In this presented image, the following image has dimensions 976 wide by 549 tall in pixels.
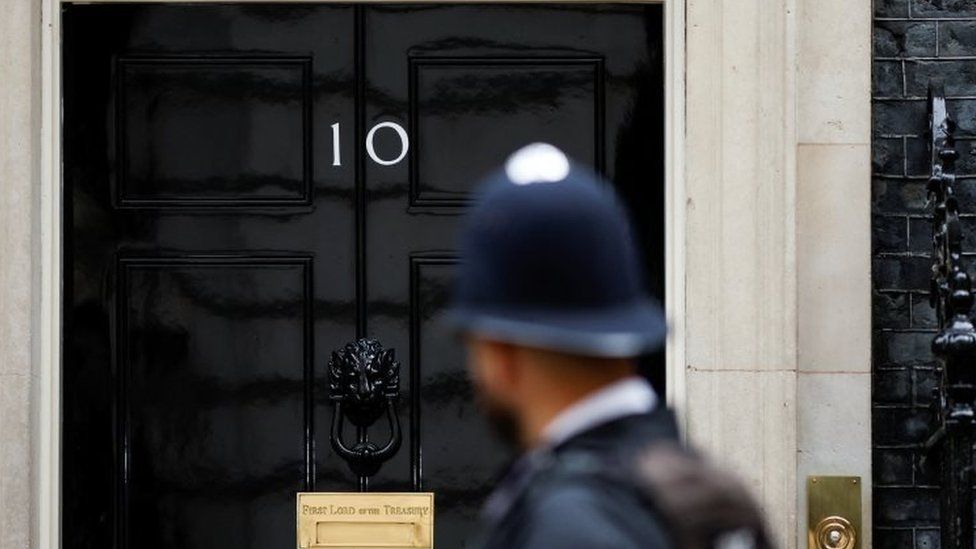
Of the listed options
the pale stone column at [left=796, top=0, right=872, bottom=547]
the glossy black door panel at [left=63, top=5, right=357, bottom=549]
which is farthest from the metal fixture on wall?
the glossy black door panel at [left=63, top=5, right=357, bottom=549]

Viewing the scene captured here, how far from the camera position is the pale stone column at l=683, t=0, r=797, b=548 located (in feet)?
23.6

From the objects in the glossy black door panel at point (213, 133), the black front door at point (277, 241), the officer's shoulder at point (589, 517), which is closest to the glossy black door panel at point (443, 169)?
the black front door at point (277, 241)

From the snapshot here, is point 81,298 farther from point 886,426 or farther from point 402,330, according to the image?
point 886,426

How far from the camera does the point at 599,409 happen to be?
2750 millimetres

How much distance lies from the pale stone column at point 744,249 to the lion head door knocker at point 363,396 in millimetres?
1019

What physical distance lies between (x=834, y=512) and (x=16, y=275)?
107 inches

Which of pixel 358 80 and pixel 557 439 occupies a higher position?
pixel 358 80

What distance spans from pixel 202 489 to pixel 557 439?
4.98m

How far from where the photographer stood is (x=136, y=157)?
24.8 feet

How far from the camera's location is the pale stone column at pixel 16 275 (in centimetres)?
721

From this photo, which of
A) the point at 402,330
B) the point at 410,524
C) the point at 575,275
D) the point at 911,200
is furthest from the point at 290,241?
the point at 575,275

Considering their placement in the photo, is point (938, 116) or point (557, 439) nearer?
point (557, 439)

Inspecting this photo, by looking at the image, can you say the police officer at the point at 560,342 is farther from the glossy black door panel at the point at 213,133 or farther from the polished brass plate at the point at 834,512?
the glossy black door panel at the point at 213,133

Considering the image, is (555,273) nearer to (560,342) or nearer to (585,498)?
(560,342)
